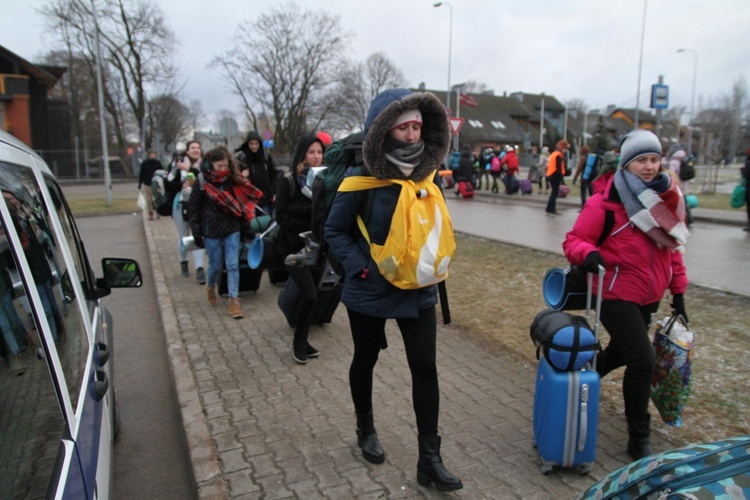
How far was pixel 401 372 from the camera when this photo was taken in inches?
182

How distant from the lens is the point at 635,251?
10.7ft

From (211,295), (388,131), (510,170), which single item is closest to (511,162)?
(510,170)

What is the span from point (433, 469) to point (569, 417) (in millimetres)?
748

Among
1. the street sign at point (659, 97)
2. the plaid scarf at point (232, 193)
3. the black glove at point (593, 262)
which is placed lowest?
the black glove at point (593, 262)

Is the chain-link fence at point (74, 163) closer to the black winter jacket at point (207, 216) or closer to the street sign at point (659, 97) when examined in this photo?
the street sign at point (659, 97)

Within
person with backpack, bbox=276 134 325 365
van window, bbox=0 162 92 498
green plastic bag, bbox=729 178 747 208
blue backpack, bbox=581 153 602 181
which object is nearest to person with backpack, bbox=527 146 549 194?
blue backpack, bbox=581 153 602 181

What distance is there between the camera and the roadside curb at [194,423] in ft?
10.1

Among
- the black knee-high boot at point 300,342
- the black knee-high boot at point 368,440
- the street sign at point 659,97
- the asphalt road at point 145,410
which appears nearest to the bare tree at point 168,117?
the street sign at point 659,97

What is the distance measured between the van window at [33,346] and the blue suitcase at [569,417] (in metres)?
2.20

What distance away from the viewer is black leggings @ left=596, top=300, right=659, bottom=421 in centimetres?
317

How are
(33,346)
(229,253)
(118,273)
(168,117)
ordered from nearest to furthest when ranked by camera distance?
(33,346)
(118,273)
(229,253)
(168,117)

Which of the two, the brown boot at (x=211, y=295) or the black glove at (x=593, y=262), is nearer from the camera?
the black glove at (x=593, y=262)

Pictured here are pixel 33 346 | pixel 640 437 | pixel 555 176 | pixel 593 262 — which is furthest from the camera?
pixel 555 176

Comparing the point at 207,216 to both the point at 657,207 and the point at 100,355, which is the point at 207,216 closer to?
the point at 100,355
